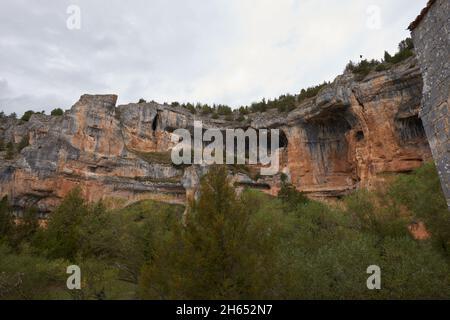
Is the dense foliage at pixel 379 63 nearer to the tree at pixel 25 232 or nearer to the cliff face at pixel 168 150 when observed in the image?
the cliff face at pixel 168 150

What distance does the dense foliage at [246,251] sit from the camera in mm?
11523

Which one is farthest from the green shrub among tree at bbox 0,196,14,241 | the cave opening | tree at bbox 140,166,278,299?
tree at bbox 140,166,278,299

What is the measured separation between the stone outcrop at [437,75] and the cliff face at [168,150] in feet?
105

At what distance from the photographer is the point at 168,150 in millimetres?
61250

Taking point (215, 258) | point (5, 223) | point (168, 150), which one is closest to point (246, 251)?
point (215, 258)

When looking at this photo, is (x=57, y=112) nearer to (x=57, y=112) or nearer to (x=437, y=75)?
(x=57, y=112)

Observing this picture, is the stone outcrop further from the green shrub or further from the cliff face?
the green shrub

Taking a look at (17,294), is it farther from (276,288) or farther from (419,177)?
(419,177)

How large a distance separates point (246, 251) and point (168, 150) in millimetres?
51186

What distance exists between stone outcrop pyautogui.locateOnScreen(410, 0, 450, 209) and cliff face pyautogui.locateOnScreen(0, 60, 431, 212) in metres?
31.9

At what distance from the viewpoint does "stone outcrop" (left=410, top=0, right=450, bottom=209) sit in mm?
12477

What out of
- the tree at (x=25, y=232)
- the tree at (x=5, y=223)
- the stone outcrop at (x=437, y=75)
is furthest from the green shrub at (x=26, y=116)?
the stone outcrop at (x=437, y=75)

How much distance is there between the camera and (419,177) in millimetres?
27766
